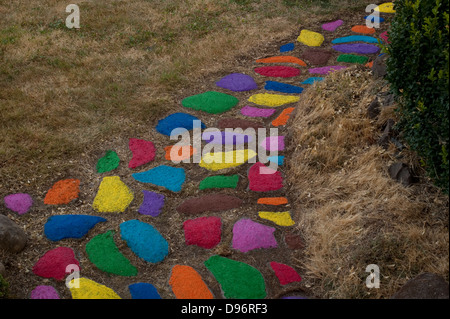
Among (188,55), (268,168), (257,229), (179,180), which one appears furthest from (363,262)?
(188,55)

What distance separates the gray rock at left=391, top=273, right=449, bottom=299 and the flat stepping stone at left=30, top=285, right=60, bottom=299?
7.98 ft

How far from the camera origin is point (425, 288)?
3051 millimetres

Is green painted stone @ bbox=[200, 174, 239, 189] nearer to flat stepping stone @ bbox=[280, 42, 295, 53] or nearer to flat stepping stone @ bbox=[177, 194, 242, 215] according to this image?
flat stepping stone @ bbox=[177, 194, 242, 215]

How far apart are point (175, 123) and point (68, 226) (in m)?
1.90

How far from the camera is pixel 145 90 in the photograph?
618 centimetres

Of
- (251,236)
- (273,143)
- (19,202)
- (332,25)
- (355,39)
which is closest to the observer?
(251,236)

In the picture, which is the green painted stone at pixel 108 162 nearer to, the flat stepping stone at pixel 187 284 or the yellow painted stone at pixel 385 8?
the flat stepping stone at pixel 187 284

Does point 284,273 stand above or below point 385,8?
below

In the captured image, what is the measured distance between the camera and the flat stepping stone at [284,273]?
141 inches

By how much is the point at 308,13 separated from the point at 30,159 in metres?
5.19

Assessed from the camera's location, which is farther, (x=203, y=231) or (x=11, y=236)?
(x=203, y=231)

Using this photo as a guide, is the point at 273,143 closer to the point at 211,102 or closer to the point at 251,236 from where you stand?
the point at 211,102

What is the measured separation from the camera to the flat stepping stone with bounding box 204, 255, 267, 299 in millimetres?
3477

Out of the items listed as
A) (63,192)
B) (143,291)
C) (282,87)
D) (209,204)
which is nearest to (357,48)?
(282,87)
